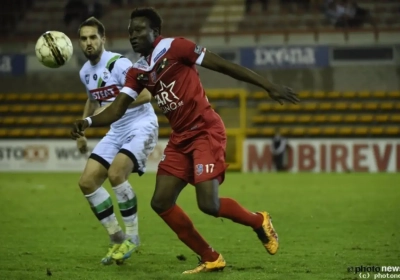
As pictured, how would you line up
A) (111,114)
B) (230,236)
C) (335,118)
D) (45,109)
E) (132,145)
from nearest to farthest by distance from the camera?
(111,114), (132,145), (230,236), (335,118), (45,109)

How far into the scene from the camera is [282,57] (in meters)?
24.7

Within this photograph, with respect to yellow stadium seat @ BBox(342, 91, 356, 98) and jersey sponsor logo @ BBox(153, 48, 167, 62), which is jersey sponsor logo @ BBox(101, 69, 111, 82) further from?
yellow stadium seat @ BBox(342, 91, 356, 98)

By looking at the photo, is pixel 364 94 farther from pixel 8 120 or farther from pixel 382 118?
pixel 8 120

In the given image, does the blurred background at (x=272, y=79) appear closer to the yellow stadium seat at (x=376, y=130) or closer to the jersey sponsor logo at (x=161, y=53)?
the yellow stadium seat at (x=376, y=130)

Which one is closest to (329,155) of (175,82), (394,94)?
(394,94)

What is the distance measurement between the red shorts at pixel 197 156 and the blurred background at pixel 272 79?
16309 millimetres

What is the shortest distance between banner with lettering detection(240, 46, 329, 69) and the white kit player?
55.7 feet

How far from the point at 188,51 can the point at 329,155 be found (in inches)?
664

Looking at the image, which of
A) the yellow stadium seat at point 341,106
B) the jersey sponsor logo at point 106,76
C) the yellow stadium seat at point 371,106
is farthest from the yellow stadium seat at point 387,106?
the jersey sponsor logo at point 106,76

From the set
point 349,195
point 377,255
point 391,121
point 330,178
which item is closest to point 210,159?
point 377,255

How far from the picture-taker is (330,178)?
19375 millimetres

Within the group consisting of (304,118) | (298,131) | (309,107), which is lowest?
(298,131)

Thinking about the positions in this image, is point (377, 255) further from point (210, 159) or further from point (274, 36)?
point (274, 36)

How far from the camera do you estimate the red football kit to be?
6.42m
